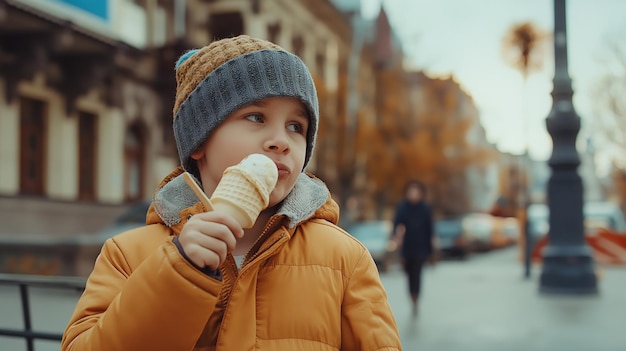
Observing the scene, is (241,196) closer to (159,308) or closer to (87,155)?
(159,308)

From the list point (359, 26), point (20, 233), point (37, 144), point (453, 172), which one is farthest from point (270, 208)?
point (453, 172)

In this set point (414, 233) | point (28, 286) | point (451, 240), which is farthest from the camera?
point (451, 240)

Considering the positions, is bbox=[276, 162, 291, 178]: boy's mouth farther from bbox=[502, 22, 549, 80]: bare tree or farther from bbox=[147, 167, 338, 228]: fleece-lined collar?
bbox=[502, 22, 549, 80]: bare tree

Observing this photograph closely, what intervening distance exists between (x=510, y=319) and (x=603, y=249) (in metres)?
17.8

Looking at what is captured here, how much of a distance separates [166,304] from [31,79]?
16770mm

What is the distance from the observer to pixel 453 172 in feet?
161

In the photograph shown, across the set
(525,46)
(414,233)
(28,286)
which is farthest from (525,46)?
(28,286)

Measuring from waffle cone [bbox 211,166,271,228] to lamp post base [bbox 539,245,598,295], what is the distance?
40.8ft

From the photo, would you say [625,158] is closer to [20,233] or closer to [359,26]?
[359,26]

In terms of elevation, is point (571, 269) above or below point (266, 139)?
below

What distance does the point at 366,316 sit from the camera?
6.11ft

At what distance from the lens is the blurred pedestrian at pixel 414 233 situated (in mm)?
11266

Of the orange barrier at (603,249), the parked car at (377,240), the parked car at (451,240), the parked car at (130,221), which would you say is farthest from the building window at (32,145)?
the parked car at (451,240)

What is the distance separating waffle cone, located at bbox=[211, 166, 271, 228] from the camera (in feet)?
5.26
